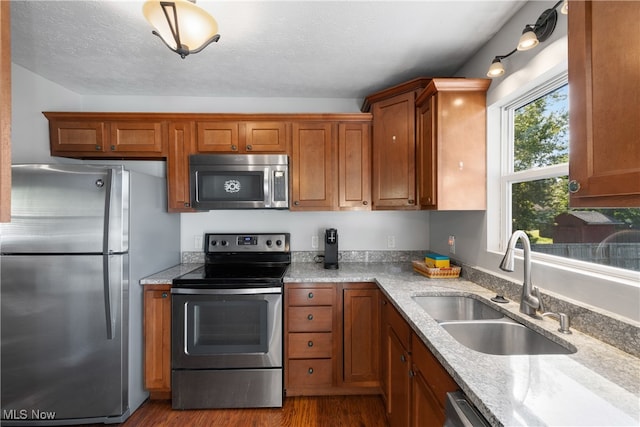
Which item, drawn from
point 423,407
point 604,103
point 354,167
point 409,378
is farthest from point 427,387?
point 354,167

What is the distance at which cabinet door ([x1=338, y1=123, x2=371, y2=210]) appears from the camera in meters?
2.36

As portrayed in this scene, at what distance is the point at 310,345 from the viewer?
6.72ft

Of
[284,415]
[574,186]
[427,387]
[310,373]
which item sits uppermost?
[574,186]

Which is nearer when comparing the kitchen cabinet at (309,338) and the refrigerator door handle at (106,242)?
the refrigerator door handle at (106,242)

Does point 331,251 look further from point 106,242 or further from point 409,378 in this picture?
point 106,242

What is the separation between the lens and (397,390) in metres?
1.57

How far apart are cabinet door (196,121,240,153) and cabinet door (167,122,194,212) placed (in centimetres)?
9

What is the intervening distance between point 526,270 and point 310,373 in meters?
1.60

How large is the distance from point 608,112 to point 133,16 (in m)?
2.16

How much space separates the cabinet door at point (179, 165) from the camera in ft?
7.55

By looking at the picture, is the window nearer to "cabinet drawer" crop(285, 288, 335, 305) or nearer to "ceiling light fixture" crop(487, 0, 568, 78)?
"ceiling light fixture" crop(487, 0, 568, 78)

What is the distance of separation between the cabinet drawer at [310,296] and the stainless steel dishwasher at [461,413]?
1.22m

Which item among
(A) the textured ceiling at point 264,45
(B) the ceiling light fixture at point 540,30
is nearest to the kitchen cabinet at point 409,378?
(B) the ceiling light fixture at point 540,30

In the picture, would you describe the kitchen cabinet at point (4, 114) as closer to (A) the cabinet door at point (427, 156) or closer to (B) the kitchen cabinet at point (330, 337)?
(B) the kitchen cabinet at point (330, 337)
